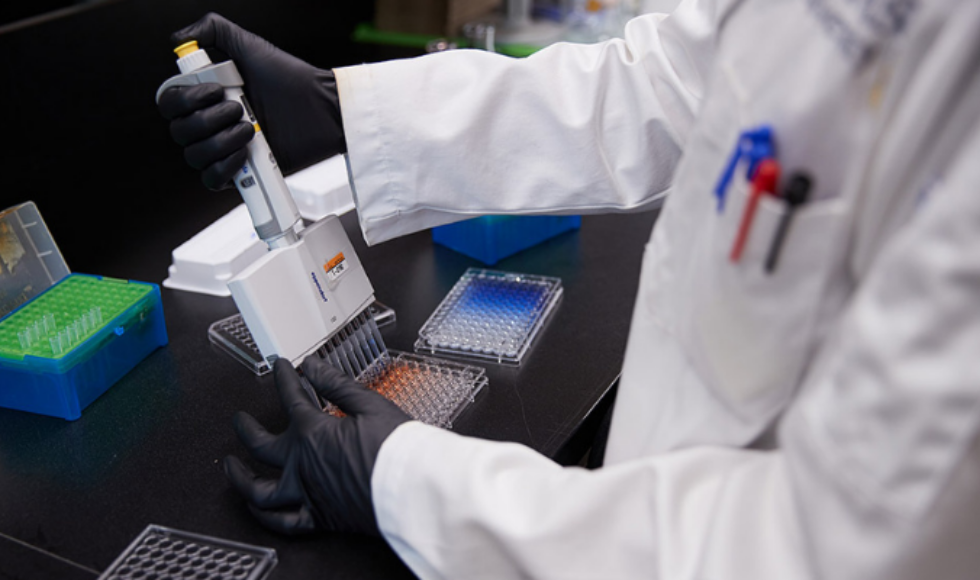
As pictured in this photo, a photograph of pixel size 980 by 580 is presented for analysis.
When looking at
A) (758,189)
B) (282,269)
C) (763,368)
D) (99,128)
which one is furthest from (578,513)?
(99,128)

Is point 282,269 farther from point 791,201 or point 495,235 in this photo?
point 791,201

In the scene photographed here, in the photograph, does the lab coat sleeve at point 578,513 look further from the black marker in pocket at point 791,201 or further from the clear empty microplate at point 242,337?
the clear empty microplate at point 242,337

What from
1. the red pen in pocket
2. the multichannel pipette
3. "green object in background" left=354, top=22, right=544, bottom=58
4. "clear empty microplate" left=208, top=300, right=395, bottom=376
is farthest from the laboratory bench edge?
"green object in background" left=354, top=22, right=544, bottom=58

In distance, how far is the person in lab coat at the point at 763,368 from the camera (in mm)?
568

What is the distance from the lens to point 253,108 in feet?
3.77

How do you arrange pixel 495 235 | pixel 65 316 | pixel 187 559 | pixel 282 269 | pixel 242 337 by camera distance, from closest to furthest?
pixel 187 559 < pixel 282 269 < pixel 65 316 < pixel 242 337 < pixel 495 235

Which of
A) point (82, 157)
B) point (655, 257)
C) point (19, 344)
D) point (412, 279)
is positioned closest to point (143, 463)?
point (19, 344)

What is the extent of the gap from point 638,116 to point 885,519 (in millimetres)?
736

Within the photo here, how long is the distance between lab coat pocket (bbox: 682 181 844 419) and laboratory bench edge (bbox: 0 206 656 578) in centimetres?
32

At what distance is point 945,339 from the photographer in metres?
0.55

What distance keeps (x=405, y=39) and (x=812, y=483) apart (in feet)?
7.51

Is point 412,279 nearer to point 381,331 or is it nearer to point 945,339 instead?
point 381,331

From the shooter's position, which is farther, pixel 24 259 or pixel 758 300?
pixel 24 259

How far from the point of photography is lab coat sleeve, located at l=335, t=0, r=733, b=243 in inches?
44.9
